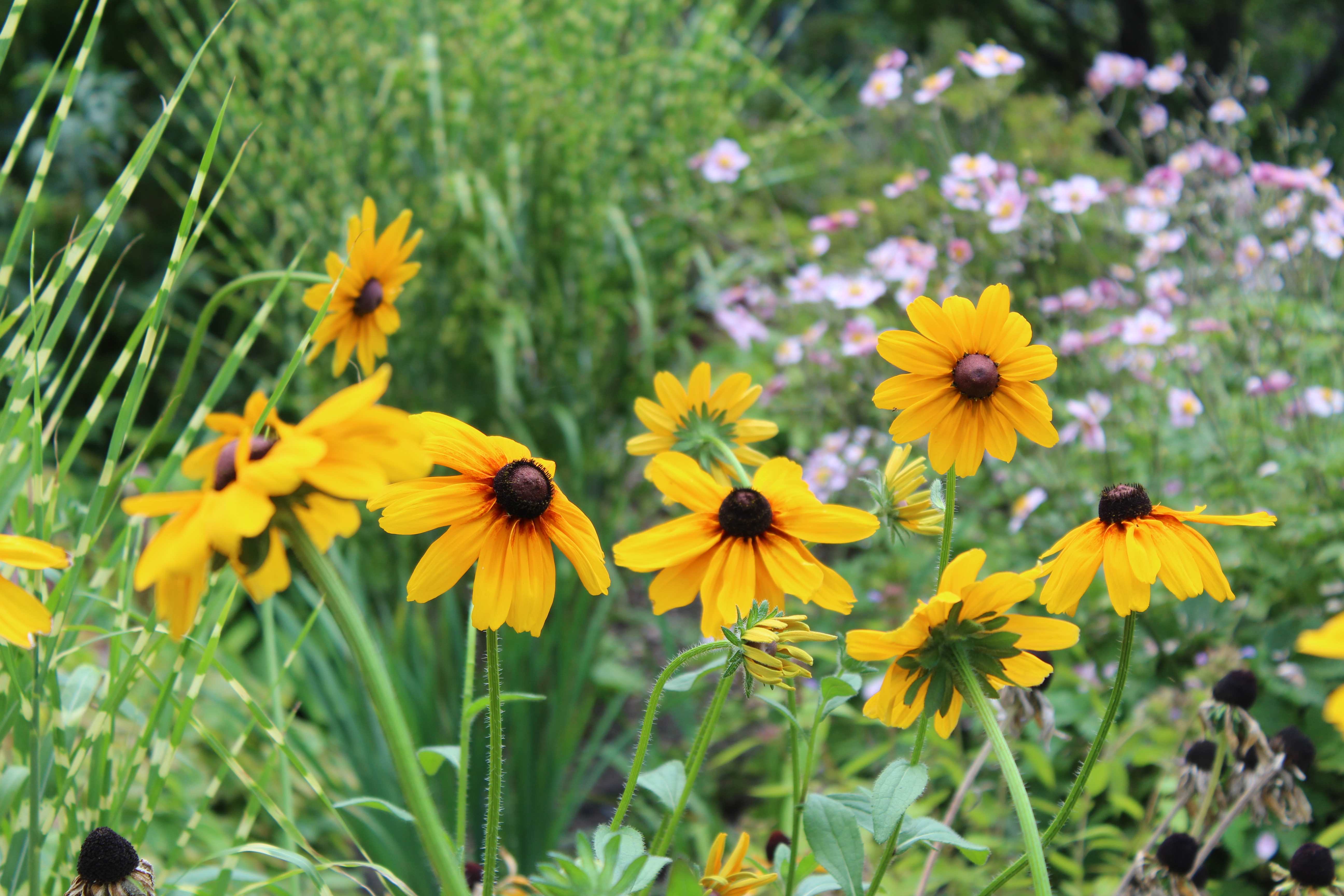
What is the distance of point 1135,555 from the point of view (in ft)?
1.53

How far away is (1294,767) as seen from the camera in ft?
2.57

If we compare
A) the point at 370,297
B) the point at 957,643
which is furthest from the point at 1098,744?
the point at 370,297

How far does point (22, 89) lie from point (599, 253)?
1.84 metres

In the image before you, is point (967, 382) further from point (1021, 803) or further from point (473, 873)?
point (473, 873)

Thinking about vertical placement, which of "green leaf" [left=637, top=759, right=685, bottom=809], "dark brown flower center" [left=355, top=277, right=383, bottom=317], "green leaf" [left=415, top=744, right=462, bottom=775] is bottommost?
"green leaf" [left=637, top=759, right=685, bottom=809]

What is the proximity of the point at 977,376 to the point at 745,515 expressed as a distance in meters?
0.13

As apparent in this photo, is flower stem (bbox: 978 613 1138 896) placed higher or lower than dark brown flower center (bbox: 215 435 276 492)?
lower

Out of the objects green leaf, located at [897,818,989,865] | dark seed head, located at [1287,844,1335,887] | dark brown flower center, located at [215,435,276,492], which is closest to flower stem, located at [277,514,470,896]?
dark brown flower center, located at [215,435,276,492]

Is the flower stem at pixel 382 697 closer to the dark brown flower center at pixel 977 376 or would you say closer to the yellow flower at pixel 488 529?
the yellow flower at pixel 488 529

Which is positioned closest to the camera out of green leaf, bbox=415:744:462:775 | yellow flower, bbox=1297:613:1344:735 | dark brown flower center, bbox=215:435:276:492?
yellow flower, bbox=1297:613:1344:735

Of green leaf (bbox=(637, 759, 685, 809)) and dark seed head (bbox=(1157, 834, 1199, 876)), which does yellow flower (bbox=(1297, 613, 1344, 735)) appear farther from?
dark seed head (bbox=(1157, 834, 1199, 876))

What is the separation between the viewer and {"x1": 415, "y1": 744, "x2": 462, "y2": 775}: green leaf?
1.86 feet

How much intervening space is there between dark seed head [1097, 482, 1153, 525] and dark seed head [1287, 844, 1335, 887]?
1.02ft

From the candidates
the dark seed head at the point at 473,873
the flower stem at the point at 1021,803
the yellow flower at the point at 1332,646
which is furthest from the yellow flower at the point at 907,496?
the dark seed head at the point at 473,873
